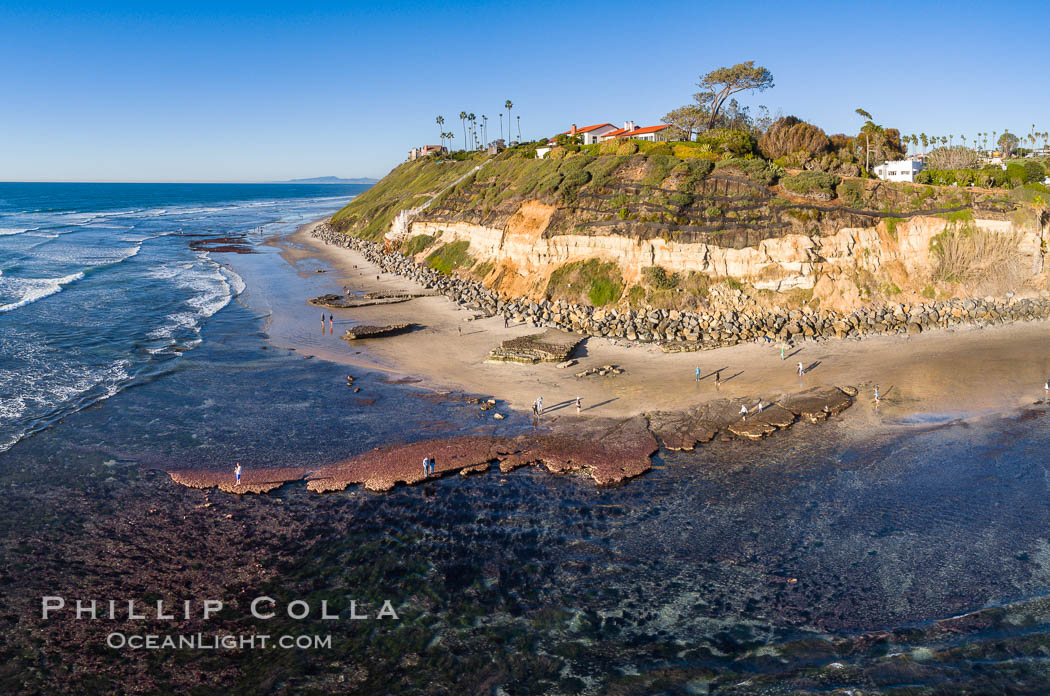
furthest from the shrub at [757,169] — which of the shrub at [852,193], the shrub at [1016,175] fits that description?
the shrub at [1016,175]

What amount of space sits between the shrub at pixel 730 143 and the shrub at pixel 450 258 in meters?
29.5

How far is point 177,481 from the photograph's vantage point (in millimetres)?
27547

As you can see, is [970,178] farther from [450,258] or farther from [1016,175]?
[450,258]

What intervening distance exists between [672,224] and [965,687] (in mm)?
42893

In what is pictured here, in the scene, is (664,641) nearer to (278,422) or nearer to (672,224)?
(278,422)

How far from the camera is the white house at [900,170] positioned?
62459 mm

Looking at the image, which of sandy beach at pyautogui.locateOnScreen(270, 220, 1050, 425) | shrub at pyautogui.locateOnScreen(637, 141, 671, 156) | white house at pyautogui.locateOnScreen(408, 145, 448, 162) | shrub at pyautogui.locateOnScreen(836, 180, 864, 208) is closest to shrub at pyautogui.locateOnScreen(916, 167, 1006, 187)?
shrub at pyautogui.locateOnScreen(836, 180, 864, 208)

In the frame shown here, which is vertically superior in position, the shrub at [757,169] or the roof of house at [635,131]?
the roof of house at [635,131]

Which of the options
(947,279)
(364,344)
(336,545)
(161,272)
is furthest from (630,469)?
(161,272)

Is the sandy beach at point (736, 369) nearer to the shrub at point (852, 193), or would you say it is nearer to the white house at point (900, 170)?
the shrub at point (852, 193)

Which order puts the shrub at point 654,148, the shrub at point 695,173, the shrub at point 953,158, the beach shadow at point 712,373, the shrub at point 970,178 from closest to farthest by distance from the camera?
1. the beach shadow at point 712,373
2. the shrub at point 970,178
3. the shrub at point 695,173
4. the shrub at point 654,148
5. the shrub at point 953,158

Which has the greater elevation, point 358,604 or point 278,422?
point 278,422

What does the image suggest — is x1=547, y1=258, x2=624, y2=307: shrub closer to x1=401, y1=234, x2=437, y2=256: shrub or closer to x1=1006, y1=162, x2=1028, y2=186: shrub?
x1=401, y1=234, x2=437, y2=256: shrub

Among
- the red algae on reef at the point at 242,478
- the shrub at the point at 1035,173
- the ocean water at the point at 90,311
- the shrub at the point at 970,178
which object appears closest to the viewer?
the red algae on reef at the point at 242,478
